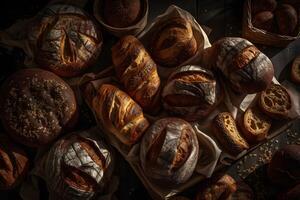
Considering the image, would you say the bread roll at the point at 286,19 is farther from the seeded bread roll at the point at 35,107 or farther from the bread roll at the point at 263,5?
the seeded bread roll at the point at 35,107

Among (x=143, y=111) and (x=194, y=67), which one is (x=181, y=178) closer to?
(x=143, y=111)

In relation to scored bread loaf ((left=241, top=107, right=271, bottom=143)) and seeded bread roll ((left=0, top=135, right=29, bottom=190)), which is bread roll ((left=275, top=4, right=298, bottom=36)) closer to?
Result: scored bread loaf ((left=241, top=107, right=271, bottom=143))

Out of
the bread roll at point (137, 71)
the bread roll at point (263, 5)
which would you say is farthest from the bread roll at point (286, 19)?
the bread roll at point (137, 71)

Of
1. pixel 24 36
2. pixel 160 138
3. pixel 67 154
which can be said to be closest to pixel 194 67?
pixel 160 138

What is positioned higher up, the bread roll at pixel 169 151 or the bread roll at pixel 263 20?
the bread roll at pixel 263 20

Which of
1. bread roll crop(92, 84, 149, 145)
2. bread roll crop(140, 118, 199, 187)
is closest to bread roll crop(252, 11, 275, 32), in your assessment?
bread roll crop(140, 118, 199, 187)
